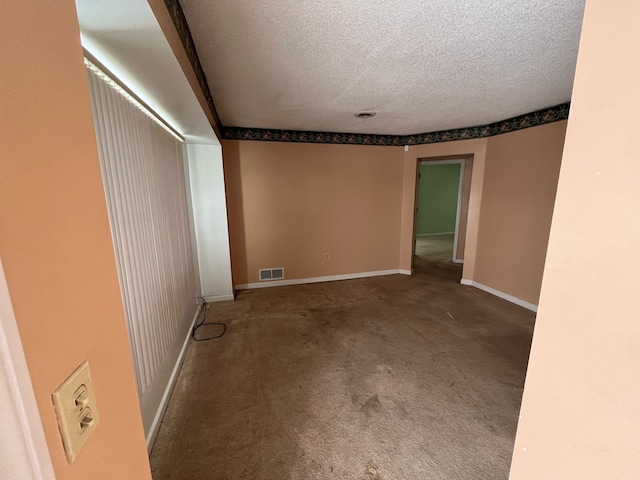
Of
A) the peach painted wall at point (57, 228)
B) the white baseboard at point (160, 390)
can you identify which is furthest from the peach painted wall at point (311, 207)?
the peach painted wall at point (57, 228)

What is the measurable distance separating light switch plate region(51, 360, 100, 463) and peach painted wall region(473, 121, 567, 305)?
12.9 ft

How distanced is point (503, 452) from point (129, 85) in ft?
10.1

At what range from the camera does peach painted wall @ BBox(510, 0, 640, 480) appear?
52 centimetres

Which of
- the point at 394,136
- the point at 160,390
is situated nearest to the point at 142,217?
the point at 160,390

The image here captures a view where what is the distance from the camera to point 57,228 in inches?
A: 15.6

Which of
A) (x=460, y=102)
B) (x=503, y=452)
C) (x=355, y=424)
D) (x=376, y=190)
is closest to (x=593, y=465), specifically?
(x=503, y=452)

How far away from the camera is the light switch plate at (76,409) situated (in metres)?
0.38

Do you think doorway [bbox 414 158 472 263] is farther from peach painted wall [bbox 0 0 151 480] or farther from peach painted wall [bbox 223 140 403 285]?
peach painted wall [bbox 0 0 151 480]

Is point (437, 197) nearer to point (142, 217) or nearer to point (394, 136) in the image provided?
point (394, 136)

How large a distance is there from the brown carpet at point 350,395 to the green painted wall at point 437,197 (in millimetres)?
5236

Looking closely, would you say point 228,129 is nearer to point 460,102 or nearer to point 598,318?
point 460,102

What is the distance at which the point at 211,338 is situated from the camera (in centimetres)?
266

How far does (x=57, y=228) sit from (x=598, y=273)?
103cm

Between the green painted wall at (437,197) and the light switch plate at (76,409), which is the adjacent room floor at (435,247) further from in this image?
the light switch plate at (76,409)
